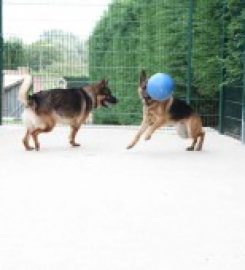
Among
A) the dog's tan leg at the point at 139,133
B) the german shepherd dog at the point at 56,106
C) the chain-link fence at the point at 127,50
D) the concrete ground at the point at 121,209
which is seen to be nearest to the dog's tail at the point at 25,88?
the german shepherd dog at the point at 56,106

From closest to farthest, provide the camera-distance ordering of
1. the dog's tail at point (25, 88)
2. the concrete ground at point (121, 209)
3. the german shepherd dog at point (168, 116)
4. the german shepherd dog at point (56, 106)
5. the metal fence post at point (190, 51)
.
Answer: the concrete ground at point (121, 209) < the dog's tail at point (25, 88) < the german shepherd dog at point (56, 106) < the german shepherd dog at point (168, 116) < the metal fence post at point (190, 51)

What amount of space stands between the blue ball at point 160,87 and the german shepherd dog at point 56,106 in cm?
103

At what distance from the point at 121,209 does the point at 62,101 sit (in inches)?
157

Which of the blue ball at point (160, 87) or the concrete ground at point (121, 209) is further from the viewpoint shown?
the blue ball at point (160, 87)

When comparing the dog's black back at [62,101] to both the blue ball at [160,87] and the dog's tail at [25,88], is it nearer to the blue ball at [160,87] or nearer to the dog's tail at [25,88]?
the dog's tail at [25,88]

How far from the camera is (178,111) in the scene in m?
8.66

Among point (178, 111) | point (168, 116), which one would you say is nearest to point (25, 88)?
point (168, 116)

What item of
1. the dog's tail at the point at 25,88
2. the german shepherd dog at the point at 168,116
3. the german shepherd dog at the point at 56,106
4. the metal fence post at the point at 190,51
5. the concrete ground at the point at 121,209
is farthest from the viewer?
the metal fence post at the point at 190,51

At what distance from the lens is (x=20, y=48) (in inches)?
467

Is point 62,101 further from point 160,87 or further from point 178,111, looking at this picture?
point 178,111

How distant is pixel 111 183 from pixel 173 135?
4949 mm

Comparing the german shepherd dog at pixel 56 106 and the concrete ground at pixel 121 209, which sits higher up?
the german shepherd dog at pixel 56 106

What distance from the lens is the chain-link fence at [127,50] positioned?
11461 millimetres

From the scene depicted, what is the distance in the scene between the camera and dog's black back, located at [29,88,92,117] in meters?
8.44
